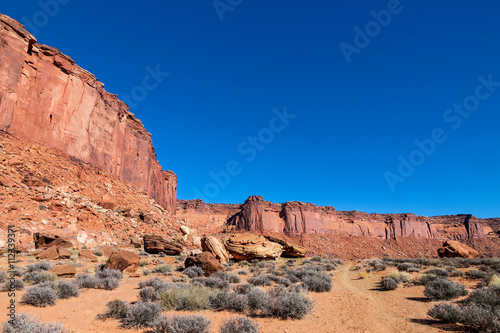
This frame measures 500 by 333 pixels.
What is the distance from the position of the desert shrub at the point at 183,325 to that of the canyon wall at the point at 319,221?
8409 cm

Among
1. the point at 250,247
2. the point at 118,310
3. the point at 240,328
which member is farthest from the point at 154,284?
the point at 250,247

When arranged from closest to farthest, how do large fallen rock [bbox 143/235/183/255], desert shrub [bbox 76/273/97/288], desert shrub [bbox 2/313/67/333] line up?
desert shrub [bbox 2/313/67/333] → desert shrub [bbox 76/273/97/288] → large fallen rock [bbox 143/235/183/255]

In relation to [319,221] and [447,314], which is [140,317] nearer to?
[447,314]

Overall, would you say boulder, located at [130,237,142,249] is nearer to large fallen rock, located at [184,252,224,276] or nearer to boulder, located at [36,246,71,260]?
boulder, located at [36,246,71,260]

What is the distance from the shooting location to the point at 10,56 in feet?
88.9

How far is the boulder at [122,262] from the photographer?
1278 centimetres

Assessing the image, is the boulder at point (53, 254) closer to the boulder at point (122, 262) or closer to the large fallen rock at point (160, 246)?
the boulder at point (122, 262)

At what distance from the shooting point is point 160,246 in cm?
2194

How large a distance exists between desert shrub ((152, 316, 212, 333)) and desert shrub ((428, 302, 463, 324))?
19.2ft

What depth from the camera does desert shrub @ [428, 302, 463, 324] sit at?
5.90m

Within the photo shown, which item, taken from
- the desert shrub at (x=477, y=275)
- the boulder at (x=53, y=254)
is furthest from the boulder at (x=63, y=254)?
Answer: the desert shrub at (x=477, y=275)

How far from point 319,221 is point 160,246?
81195 mm

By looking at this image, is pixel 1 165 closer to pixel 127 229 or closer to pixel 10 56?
pixel 127 229

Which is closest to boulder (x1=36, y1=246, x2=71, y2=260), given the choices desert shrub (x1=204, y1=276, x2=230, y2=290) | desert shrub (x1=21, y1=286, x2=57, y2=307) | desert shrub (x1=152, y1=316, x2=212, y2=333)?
desert shrub (x1=21, y1=286, x2=57, y2=307)
